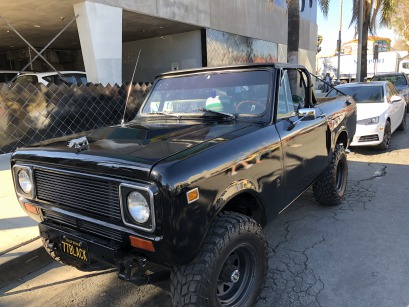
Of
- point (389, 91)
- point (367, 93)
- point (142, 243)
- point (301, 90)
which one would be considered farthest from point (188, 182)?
point (389, 91)

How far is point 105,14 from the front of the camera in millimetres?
9047

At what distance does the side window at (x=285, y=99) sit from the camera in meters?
3.32

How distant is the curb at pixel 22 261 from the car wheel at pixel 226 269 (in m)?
1.98

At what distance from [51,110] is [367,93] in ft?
23.3

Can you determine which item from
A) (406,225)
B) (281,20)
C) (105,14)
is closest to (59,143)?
(406,225)

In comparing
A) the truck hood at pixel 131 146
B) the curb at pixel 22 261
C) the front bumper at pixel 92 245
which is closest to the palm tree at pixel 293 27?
the truck hood at pixel 131 146

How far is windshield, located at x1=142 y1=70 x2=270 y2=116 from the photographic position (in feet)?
10.8

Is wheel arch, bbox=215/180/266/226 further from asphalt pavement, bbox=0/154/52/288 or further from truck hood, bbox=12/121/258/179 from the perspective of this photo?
asphalt pavement, bbox=0/154/52/288

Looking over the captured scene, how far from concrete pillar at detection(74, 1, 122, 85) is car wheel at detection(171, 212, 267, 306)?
757cm

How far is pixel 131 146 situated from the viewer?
2477mm

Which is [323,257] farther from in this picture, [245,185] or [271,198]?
[245,185]

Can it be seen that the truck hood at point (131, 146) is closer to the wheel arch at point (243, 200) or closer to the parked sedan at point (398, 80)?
the wheel arch at point (243, 200)

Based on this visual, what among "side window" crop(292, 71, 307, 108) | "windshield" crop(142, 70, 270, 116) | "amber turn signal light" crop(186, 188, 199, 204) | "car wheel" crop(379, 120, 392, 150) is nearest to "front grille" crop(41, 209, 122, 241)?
"amber turn signal light" crop(186, 188, 199, 204)

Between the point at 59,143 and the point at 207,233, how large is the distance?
4.77 ft
